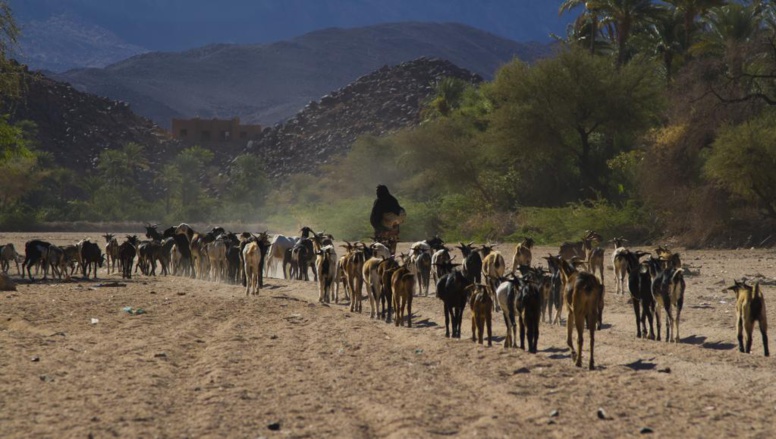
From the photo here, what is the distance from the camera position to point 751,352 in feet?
45.3

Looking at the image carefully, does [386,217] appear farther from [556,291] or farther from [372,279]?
[556,291]

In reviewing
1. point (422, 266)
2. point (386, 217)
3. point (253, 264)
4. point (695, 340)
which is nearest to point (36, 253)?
point (253, 264)

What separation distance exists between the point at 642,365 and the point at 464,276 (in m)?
5.32

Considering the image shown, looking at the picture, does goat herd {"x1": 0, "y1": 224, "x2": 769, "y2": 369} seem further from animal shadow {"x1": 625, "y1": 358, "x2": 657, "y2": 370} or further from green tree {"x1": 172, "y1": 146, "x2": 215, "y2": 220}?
green tree {"x1": 172, "y1": 146, "x2": 215, "y2": 220}

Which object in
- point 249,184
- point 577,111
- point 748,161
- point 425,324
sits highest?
point 249,184

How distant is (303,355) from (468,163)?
116 ft

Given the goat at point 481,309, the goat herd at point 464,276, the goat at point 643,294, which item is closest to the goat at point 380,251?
the goat herd at point 464,276

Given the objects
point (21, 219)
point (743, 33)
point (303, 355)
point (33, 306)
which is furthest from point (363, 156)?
point (303, 355)

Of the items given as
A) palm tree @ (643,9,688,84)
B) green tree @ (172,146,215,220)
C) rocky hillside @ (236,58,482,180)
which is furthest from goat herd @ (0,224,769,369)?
rocky hillside @ (236,58,482,180)

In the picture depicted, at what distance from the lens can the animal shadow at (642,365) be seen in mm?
12594

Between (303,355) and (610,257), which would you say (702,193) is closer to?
(610,257)

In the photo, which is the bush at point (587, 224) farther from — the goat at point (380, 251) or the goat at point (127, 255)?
the goat at point (127, 255)

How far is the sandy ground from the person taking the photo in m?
9.67

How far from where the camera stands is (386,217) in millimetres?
23094
